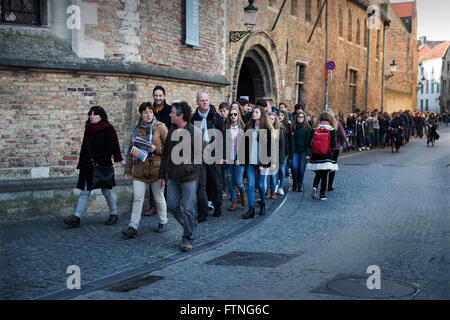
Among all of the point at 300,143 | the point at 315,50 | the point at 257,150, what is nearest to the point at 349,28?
the point at 315,50

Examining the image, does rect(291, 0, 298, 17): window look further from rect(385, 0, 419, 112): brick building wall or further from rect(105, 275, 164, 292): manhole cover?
rect(385, 0, 419, 112): brick building wall

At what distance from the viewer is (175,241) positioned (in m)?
7.93

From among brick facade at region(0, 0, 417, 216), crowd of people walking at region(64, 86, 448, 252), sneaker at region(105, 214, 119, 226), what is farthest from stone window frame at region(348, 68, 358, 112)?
sneaker at region(105, 214, 119, 226)

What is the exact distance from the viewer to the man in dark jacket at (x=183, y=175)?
735 cm

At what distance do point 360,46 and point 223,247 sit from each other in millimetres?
30022

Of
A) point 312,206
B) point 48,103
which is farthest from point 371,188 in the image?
point 48,103

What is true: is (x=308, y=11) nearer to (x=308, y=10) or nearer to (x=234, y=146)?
(x=308, y=10)

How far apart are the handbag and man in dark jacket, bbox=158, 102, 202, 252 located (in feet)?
5.19

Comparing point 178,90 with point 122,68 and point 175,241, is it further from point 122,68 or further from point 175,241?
point 175,241

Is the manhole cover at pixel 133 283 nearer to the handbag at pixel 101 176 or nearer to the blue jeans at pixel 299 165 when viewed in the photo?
the handbag at pixel 101 176

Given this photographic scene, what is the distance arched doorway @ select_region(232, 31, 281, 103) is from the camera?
19812 mm

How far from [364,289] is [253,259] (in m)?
1.70

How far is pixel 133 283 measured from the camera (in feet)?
19.2

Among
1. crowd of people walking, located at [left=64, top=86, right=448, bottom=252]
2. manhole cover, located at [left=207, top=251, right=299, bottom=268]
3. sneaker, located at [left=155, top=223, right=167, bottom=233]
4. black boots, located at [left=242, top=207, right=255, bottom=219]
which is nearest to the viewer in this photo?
manhole cover, located at [left=207, top=251, right=299, bottom=268]
